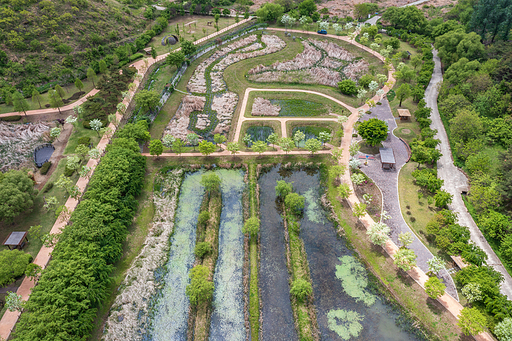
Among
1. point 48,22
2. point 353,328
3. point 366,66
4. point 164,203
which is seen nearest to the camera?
point 353,328

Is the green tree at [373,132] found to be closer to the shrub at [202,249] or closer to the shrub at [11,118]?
the shrub at [202,249]

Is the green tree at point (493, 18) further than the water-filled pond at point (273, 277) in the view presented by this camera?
Yes

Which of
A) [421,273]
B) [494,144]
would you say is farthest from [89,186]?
[494,144]

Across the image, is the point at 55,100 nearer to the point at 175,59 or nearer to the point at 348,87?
the point at 175,59

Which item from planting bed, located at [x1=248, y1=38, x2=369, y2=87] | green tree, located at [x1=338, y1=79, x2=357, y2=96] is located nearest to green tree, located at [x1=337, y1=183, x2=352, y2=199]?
green tree, located at [x1=338, y1=79, x2=357, y2=96]

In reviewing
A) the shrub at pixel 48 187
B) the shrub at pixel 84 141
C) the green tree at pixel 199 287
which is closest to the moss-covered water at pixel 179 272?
the green tree at pixel 199 287

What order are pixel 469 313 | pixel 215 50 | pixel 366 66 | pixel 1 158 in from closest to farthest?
1. pixel 469 313
2. pixel 1 158
3. pixel 366 66
4. pixel 215 50

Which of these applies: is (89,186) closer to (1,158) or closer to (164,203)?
(164,203)
